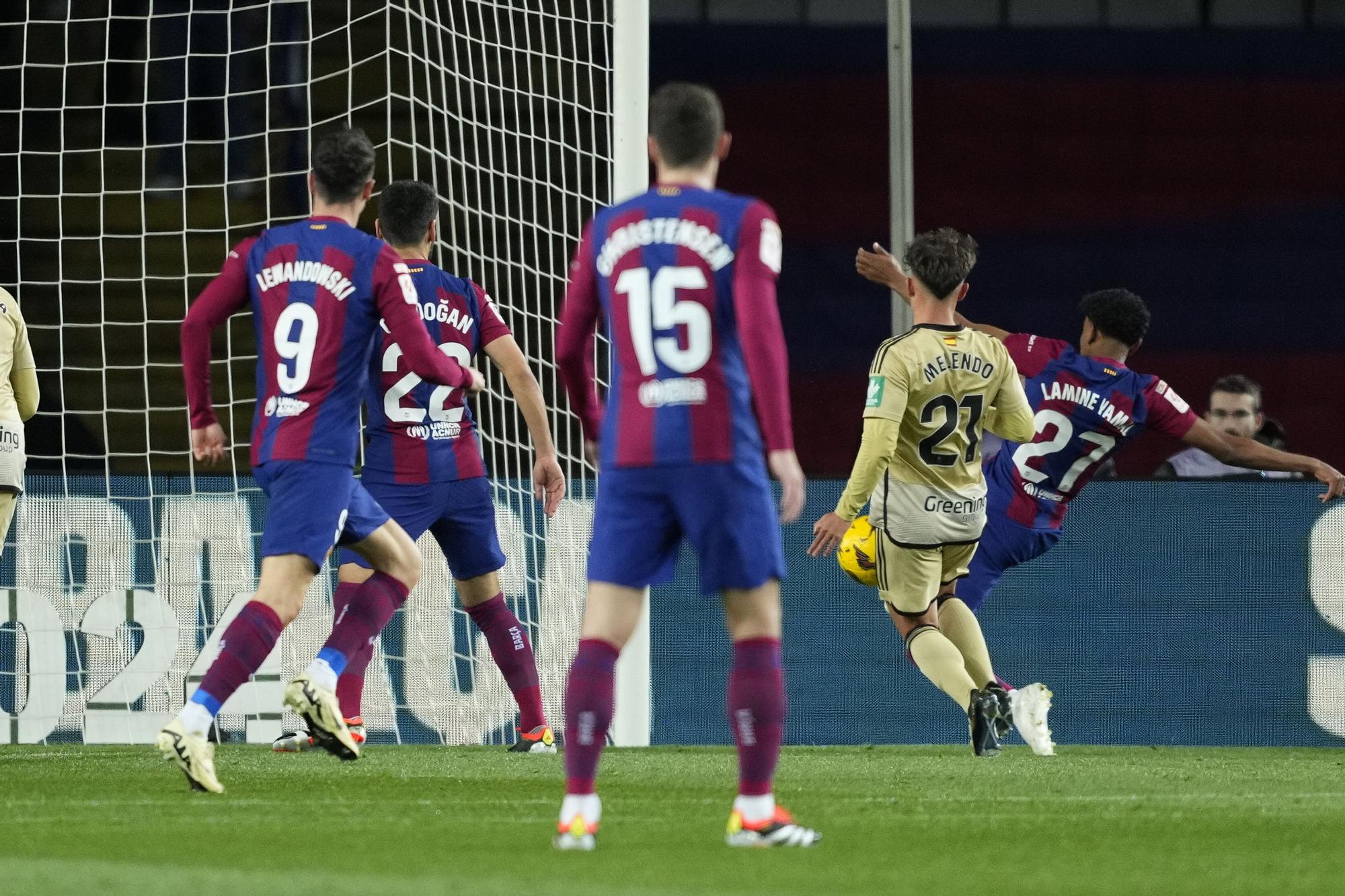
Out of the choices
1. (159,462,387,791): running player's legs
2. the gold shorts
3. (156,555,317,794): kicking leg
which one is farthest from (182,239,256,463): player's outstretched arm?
the gold shorts

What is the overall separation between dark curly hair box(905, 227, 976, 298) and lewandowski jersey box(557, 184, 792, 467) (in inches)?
110

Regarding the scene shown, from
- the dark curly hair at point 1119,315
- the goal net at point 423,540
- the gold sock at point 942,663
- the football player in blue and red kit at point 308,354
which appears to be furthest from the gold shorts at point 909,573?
the football player in blue and red kit at point 308,354

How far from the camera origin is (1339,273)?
51.4ft

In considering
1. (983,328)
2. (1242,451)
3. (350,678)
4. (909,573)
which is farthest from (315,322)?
(1242,451)

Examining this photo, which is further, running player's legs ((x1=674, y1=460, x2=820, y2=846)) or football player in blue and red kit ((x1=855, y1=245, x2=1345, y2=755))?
football player in blue and red kit ((x1=855, y1=245, x2=1345, y2=755))

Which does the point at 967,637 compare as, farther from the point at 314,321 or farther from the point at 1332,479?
the point at 314,321

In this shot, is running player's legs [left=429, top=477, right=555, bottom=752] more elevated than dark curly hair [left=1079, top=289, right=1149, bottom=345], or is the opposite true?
dark curly hair [left=1079, top=289, right=1149, bottom=345]

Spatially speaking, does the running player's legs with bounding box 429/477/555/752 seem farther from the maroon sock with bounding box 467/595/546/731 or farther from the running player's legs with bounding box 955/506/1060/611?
the running player's legs with bounding box 955/506/1060/611

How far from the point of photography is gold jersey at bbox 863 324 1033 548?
7.07 meters

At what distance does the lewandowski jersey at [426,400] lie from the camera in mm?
7301

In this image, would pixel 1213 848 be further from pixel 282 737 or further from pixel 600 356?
pixel 600 356

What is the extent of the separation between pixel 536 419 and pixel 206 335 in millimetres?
1687

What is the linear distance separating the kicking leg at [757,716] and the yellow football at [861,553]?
3.27 metres

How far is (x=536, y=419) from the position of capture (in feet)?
23.8
